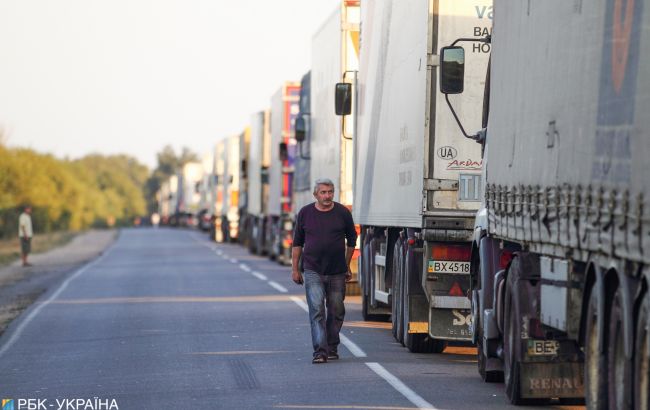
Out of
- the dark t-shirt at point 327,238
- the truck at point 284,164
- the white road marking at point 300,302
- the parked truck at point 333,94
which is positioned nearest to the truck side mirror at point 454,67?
the dark t-shirt at point 327,238

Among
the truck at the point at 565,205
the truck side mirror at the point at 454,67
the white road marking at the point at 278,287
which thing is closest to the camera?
the truck at the point at 565,205

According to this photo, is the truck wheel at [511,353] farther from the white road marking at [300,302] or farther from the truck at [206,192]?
the truck at [206,192]

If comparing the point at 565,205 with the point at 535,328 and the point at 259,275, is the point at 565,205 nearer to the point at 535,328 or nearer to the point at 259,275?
the point at 535,328

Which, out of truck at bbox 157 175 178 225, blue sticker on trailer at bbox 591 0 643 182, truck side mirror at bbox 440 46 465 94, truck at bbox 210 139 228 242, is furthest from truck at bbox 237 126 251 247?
truck at bbox 157 175 178 225

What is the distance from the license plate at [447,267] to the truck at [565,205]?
1168mm

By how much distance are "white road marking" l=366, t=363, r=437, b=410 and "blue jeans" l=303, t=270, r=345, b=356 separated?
0.68 meters

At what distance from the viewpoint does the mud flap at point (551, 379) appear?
11.9 m

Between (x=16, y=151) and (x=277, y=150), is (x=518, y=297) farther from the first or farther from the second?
(x=16, y=151)

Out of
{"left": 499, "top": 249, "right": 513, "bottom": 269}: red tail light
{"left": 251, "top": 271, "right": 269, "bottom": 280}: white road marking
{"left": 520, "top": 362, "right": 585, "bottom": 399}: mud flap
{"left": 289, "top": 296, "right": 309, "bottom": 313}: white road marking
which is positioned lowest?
{"left": 251, "top": 271, "right": 269, "bottom": 280}: white road marking

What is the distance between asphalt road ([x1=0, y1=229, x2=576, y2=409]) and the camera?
1267 centimetres

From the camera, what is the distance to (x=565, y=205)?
1063cm

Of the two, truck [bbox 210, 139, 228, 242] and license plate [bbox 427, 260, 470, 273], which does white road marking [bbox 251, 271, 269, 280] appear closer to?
license plate [bbox 427, 260, 470, 273]

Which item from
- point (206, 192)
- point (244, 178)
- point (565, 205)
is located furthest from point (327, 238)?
point (206, 192)

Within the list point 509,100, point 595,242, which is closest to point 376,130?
point 509,100
